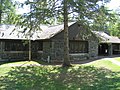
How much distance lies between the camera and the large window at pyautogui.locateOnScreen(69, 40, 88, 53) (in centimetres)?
2640

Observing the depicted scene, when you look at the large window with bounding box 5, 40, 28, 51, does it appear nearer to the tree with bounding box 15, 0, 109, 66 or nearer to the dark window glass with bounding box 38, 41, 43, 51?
the dark window glass with bounding box 38, 41, 43, 51

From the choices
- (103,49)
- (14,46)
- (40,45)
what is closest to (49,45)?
(40,45)

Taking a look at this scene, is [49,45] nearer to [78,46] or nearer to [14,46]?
[78,46]

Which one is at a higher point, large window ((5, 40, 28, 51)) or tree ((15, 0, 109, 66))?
tree ((15, 0, 109, 66))

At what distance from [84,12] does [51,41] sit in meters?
7.59

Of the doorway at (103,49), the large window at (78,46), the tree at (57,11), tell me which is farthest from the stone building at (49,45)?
the doorway at (103,49)

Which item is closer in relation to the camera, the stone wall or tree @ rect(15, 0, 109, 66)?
tree @ rect(15, 0, 109, 66)

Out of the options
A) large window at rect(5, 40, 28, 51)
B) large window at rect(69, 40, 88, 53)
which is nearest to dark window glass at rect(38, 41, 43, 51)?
large window at rect(5, 40, 28, 51)

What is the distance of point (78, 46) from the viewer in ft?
88.7

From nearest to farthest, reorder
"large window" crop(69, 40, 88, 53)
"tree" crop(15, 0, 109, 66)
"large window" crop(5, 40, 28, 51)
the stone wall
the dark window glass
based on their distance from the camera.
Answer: "tree" crop(15, 0, 109, 66)
"large window" crop(5, 40, 28, 51)
"large window" crop(69, 40, 88, 53)
the dark window glass
the stone wall

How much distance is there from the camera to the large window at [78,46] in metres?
26.4

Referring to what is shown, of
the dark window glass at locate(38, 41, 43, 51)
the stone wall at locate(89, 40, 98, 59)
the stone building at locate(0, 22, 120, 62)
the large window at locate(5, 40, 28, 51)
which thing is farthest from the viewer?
the stone wall at locate(89, 40, 98, 59)

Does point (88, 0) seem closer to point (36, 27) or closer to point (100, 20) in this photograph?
point (100, 20)

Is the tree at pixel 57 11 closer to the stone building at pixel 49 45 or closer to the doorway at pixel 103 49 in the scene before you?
the stone building at pixel 49 45
